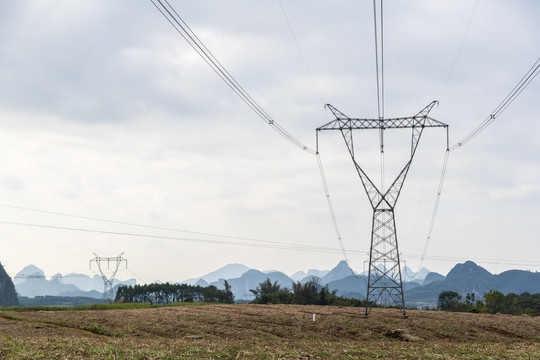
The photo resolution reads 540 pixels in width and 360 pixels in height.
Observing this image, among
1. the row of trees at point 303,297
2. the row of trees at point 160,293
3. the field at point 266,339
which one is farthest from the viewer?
the row of trees at point 160,293

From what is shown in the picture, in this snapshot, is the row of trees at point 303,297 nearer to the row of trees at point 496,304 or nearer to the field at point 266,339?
the row of trees at point 496,304

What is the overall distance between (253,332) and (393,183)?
2227 centimetres

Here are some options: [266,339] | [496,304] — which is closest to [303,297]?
[496,304]

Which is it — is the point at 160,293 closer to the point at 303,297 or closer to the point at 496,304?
the point at 303,297

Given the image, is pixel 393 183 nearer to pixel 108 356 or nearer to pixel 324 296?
pixel 108 356

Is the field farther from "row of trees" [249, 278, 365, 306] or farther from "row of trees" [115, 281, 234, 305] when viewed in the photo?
"row of trees" [115, 281, 234, 305]

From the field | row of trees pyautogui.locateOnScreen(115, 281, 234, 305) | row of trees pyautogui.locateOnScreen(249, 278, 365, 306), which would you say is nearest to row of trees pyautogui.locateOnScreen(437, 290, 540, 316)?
row of trees pyautogui.locateOnScreen(249, 278, 365, 306)

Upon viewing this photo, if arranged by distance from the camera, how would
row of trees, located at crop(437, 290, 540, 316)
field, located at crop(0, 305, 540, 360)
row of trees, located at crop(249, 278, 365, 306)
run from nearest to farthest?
field, located at crop(0, 305, 540, 360) < row of trees, located at crop(437, 290, 540, 316) < row of trees, located at crop(249, 278, 365, 306)

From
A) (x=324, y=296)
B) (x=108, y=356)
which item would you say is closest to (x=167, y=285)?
(x=324, y=296)

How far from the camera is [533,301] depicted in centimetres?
13688

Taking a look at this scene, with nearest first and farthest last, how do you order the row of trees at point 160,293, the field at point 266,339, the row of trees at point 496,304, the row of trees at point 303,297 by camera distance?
the field at point 266,339 < the row of trees at point 496,304 < the row of trees at point 303,297 < the row of trees at point 160,293

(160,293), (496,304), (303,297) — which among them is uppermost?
(496,304)

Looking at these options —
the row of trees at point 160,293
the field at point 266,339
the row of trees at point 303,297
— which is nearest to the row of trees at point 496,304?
the row of trees at point 303,297

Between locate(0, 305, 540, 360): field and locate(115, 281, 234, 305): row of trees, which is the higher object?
locate(0, 305, 540, 360): field
